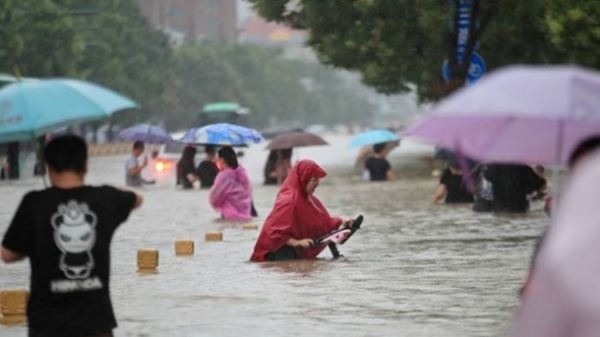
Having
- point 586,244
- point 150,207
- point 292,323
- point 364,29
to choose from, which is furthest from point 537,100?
point 364,29

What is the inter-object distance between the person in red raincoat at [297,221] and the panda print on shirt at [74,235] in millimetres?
9878

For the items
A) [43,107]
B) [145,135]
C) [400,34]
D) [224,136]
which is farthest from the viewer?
[145,135]

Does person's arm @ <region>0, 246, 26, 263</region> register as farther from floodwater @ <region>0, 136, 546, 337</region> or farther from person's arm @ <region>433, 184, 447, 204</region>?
person's arm @ <region>433, 184, 447, 204</region>

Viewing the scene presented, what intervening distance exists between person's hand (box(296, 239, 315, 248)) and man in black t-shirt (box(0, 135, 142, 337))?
10.2 m

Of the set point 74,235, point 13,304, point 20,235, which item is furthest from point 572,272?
point 13,304

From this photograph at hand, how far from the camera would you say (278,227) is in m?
17.9

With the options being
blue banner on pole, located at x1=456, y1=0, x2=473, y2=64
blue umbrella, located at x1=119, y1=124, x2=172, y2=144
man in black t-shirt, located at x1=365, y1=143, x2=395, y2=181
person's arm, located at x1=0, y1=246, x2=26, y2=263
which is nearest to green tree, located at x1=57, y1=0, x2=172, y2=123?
man in black t-shirt, located at x1=365, y1=143, x2=395, y2=181

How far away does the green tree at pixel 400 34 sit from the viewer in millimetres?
36375

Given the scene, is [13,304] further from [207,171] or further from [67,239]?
[207,171]

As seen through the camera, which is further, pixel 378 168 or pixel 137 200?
pixel 378 168

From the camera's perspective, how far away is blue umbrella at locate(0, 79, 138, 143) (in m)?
9.12

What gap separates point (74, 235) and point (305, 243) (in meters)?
10.3

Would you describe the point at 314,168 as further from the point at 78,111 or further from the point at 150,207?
the point at 150,207

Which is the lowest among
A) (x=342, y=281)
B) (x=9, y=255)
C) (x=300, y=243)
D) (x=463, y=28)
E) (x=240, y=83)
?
(x=342, y=281)
